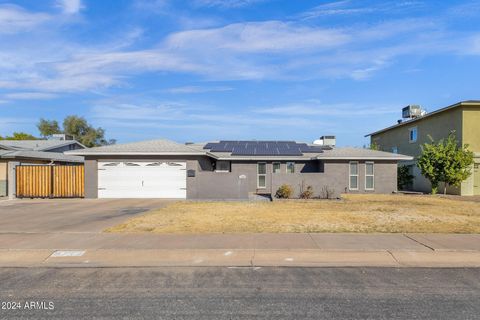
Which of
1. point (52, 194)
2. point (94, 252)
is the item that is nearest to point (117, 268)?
point (94, 252)

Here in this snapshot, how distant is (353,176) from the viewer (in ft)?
83.4

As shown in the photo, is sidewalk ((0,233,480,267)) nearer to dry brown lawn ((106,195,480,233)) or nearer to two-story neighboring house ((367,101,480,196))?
dry brown lawn ((106,195,480,233))

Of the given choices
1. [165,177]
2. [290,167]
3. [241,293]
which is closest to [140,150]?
[165,177]

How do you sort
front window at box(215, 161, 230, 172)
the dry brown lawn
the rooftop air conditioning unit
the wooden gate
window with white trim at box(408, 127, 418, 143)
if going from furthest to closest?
the rooftop air conditioning unit, window with white trim at box(408, 127, 418, 143), front window at box(215, 161, 230, 172), the wooden gate, the dry brown lawn

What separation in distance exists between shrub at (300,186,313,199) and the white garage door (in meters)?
7.21

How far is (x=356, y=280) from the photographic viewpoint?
6.48 metres

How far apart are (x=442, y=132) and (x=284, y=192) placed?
14.8 meters

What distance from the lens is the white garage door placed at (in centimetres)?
2180

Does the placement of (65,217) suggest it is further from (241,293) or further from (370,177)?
(370,177)

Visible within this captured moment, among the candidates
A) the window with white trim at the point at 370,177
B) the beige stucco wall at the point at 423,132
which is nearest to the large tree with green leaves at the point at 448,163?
the beige stucco wall at the point at 423,132

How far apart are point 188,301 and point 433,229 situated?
8650mm

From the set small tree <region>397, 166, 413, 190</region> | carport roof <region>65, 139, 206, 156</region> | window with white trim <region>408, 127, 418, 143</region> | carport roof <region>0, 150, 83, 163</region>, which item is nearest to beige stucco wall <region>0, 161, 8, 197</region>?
carport roof <region>0, 150, 83, 163</region>

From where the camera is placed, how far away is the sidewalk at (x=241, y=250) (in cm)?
764

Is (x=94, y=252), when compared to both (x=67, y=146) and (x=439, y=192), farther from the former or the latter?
(x=67, y=146)
